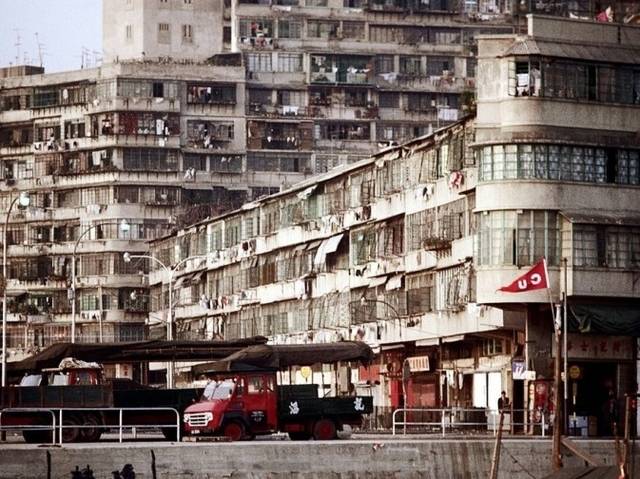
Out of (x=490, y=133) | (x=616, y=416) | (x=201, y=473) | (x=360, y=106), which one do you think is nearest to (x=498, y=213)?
(x=490, y=133)

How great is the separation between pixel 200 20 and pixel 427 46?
17305mm

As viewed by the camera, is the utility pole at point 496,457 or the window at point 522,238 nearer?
the utility pole at point 496,457

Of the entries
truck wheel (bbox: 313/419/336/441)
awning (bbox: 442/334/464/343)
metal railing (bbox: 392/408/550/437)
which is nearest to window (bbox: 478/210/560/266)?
metal railing (bbox: 392/408/550/437)

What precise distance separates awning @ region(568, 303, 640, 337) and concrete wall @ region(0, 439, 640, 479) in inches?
476

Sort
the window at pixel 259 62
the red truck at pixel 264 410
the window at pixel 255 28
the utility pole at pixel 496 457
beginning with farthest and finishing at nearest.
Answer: the window at pixel 255 28 → the window at pixel 259 62 → the red truck at pixel 264 410 → the utility pole at pixel 496 457

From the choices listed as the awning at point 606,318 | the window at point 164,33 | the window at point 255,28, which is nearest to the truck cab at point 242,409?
the awning at point 606,318

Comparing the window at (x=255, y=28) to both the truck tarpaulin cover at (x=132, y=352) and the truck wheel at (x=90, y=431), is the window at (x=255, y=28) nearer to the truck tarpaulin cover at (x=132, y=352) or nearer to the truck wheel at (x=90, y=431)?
the truck tarpaulin cover at (x=132, y=352)

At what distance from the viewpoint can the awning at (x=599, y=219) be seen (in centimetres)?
7875

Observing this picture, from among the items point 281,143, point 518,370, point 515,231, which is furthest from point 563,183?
point 281,143

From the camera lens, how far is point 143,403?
72438 mm

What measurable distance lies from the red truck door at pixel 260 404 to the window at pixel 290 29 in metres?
92.6

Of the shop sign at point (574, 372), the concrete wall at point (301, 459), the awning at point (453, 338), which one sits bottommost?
the concrete wall at point (301, 459)

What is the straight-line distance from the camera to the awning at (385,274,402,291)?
316 feet

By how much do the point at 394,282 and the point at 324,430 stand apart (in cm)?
2808
